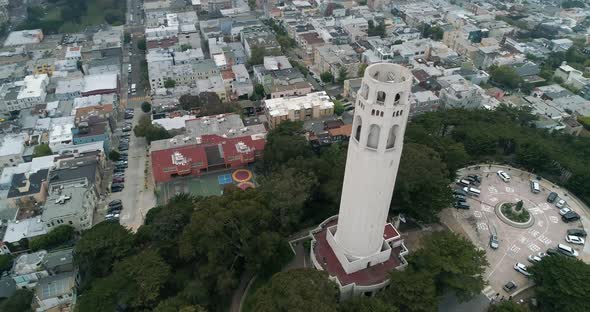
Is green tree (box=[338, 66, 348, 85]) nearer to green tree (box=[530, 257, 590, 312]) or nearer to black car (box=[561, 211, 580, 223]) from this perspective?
black car (box=[561, 211, 580, 223])

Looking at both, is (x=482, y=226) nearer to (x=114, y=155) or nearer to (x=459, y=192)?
(x=459, y=192)

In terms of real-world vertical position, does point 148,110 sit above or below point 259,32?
below

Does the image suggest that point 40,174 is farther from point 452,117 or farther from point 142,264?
point 452,117

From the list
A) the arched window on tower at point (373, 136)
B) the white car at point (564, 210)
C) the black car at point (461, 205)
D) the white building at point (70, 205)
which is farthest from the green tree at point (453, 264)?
the white building at point (70, 205)

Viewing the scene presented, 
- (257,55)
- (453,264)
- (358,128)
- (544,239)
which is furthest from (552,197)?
(257,55)

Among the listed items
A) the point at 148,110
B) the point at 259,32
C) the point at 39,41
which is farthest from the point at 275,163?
the point at 39,41

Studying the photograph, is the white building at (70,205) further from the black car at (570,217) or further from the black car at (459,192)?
the black car at (570,217)

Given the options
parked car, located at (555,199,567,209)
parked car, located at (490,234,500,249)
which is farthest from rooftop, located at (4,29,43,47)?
parked car, located at (555,199,567,209)
